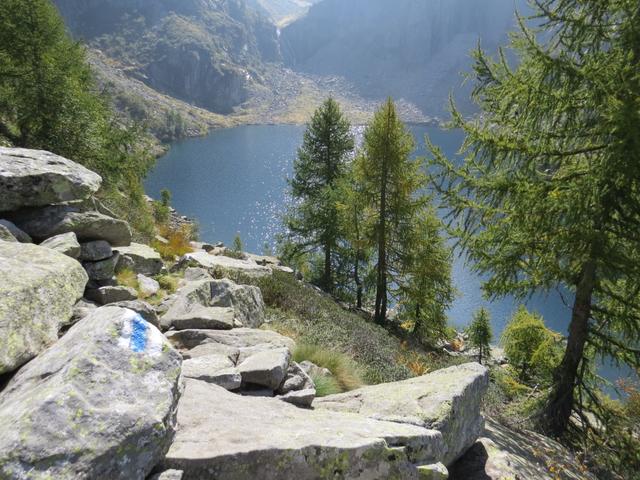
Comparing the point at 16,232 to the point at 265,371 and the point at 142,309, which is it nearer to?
the point at 142,309

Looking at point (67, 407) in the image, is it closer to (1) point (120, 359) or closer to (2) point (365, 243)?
(1) point (120, 359)

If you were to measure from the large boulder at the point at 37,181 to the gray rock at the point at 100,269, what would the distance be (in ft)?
3.91

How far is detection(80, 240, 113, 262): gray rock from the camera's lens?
7180mm

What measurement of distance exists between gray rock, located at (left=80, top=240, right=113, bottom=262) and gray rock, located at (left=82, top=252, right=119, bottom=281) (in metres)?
0.08

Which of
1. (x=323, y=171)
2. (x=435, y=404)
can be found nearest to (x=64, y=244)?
(x=435, y=404)

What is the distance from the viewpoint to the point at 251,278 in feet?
37.6

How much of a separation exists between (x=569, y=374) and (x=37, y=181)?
33.1 ft

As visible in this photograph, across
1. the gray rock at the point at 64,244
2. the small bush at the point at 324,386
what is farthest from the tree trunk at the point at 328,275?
the gray rock at the point at 64,244

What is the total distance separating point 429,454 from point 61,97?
17.3 m

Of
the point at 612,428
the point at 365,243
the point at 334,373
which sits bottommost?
the point at 334,373

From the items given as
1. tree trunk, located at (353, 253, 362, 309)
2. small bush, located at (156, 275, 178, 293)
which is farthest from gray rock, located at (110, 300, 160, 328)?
tree trunk, located at (353, 253, 362, 309)

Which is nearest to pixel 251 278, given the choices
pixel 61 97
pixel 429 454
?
pixel 429 454

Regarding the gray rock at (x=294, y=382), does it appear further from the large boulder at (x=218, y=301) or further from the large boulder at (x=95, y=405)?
the large boulder at (x=218, y=301)

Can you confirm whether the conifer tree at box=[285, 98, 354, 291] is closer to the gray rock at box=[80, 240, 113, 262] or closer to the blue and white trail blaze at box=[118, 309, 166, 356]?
the gray rock at box=[80, 240, 113, 262]
